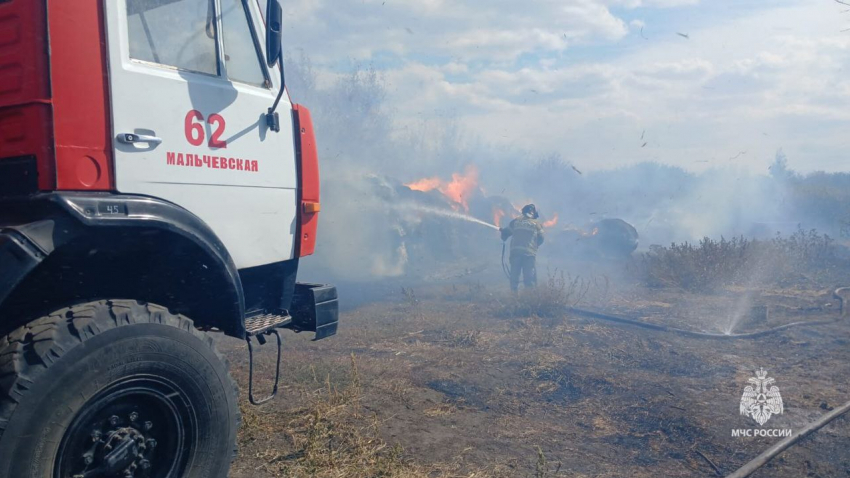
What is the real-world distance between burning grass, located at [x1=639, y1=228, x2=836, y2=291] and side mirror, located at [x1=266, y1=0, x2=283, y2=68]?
11.0 m

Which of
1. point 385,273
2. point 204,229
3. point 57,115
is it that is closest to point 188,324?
point 204,229

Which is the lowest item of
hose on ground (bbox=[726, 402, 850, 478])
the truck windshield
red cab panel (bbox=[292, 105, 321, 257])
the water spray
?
→ hose on ground (bbox=[726, 402, 850, 478])

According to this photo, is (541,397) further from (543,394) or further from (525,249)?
(525,249)

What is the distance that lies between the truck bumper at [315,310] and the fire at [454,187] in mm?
14935

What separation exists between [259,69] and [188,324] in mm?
1754

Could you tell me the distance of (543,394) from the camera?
575cm

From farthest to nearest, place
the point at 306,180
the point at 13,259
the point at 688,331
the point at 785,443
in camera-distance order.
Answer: the point at 688,331 < the point at 785,443 < the point at 306,180 < the point at 13,259

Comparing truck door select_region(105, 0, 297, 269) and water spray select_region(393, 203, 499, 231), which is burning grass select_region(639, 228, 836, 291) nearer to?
water spray select_region(393, 203, 499, 231)

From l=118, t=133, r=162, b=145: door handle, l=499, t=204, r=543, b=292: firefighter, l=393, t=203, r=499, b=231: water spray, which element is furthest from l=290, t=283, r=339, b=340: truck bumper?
l=393, t=203, r=499, b=231: water spray

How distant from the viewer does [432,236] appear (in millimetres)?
18891

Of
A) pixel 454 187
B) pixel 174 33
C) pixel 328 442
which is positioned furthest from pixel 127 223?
pixel 454 187

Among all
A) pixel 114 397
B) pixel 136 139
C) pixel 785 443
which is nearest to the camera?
pixel 114 397

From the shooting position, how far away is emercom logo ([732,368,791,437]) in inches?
183

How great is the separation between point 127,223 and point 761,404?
583cm
